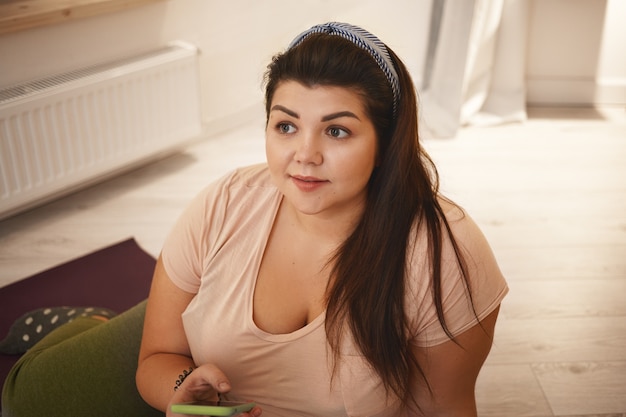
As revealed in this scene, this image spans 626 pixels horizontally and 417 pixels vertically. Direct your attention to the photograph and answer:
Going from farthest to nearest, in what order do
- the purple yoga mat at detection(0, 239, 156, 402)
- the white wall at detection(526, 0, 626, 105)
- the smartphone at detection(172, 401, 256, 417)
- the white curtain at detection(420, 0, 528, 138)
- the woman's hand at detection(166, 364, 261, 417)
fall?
the white wall at detection(526, 0, 626, 105) → the white curtain at detection(420, 0, 528, 138) → the purple yoga mat at detection(0, 239, 156, 402) → the woman's hand at detection(166, 364, 261, 417) → the smartphone at detection(172, 401, 256, 417)

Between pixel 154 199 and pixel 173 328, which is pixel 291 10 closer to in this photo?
pixel 154 199

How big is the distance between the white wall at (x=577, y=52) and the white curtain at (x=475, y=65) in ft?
0.54

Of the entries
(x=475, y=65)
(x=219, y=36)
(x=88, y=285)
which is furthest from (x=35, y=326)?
(x=475, y=65)

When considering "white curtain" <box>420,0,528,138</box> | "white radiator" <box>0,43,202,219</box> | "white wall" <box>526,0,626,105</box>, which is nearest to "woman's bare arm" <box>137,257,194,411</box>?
"white radiator" <box>0,43,202,219</box>

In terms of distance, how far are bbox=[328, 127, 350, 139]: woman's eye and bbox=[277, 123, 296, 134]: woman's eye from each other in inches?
2.5

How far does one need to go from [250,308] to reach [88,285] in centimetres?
114

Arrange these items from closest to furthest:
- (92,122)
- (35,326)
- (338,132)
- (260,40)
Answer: (338,132) < (35,326) < (92,122) < (260,40)

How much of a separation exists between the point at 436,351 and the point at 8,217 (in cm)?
185

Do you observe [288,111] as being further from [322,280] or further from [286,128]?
[322,280]

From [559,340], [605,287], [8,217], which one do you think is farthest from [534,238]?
[8,217]

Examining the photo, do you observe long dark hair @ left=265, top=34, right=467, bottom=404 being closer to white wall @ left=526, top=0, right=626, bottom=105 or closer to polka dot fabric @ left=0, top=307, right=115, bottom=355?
polka dot fabric @ left=0, top=307, right=115, bottom=355

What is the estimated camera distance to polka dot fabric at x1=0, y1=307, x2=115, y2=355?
180 cm

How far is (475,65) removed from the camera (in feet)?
11.0

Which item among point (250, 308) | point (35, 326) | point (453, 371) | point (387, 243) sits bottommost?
point (35, 326)
